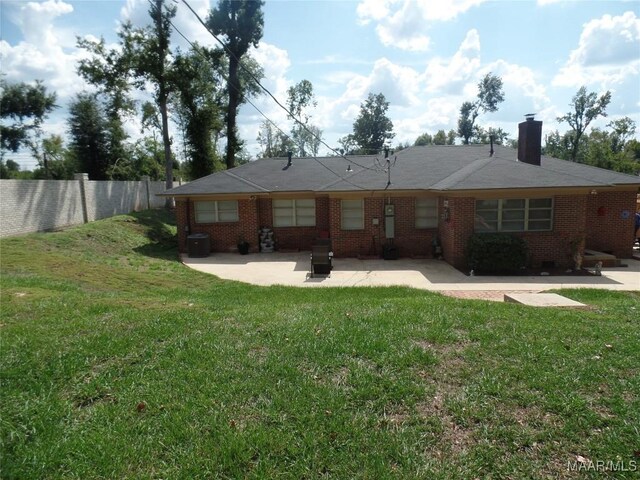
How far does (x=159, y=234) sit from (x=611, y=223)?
62.1ft

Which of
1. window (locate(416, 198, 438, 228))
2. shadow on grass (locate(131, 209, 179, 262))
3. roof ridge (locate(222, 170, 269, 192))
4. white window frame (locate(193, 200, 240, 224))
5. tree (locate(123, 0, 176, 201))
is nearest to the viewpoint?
window (locate(416, 198, 438, 228))

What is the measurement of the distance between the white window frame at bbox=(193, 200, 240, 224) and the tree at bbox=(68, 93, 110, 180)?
15958 mm

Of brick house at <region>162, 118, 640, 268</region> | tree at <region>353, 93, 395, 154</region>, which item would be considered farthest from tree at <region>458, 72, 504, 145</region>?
brick house at <region>162, 118, 640, 268</region>

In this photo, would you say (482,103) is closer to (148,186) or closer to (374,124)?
(374,124)

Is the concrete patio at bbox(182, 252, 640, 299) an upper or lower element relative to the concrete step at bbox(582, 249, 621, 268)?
lower

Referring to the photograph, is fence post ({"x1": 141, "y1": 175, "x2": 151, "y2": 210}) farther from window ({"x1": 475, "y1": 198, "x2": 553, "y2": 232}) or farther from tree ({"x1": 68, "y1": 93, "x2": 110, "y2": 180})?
window ({"x1": 475, "y1": 198, "x2": 553, "y2": 232})

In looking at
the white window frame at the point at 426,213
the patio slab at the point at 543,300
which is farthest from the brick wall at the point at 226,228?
the patio slab at the point at 543,300

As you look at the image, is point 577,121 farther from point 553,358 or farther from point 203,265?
point 553,358

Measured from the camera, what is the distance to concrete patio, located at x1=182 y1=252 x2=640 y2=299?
9.94 meters

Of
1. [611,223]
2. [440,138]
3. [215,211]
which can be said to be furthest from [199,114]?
[440,138]

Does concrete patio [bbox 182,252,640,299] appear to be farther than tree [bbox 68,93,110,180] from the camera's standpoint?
No

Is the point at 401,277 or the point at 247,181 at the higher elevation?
the point at 247,181

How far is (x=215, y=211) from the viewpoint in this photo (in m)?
16.2

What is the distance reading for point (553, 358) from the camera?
13.4ft
